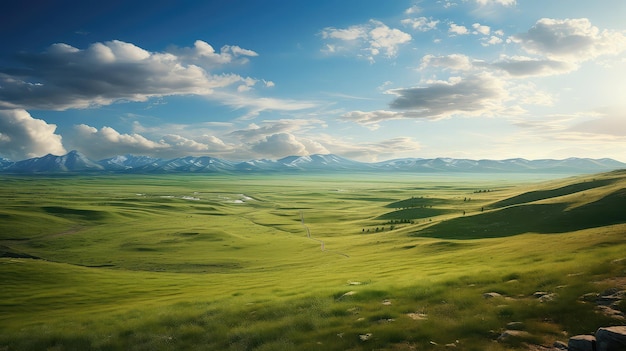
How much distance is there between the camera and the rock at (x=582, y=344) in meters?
18.7

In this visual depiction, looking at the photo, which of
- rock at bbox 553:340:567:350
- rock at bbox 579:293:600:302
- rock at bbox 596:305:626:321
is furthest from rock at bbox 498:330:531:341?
rock at bbox 579:293:600:302

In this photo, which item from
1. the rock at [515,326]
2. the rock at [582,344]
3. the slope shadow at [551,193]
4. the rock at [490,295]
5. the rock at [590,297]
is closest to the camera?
the rock at [582,344]

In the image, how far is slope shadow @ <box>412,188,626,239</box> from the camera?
251 ft

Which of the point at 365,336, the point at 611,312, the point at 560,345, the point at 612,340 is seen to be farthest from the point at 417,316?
the point at 612,340

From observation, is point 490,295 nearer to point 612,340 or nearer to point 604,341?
point 604,341

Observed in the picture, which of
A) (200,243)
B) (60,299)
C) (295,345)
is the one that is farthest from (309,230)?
(295,345)

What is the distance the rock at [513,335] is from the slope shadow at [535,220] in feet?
210

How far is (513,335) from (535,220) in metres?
81.2

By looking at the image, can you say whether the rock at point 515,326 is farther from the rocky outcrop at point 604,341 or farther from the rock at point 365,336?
the rock at point 365,336

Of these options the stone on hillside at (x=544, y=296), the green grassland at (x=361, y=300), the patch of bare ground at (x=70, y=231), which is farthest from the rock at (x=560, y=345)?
the patch of bare ground at (x=70, y=231)

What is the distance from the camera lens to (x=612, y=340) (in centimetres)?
1791

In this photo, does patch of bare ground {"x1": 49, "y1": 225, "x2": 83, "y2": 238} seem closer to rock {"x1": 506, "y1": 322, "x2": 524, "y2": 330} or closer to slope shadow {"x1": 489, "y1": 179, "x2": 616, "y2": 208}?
rock {"x1": 506, "y1": 322, "x2": 524, "y2": 330}

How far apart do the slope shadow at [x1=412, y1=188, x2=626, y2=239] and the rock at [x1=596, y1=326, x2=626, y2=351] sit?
67.1m

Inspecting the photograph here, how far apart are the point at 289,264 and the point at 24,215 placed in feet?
548
